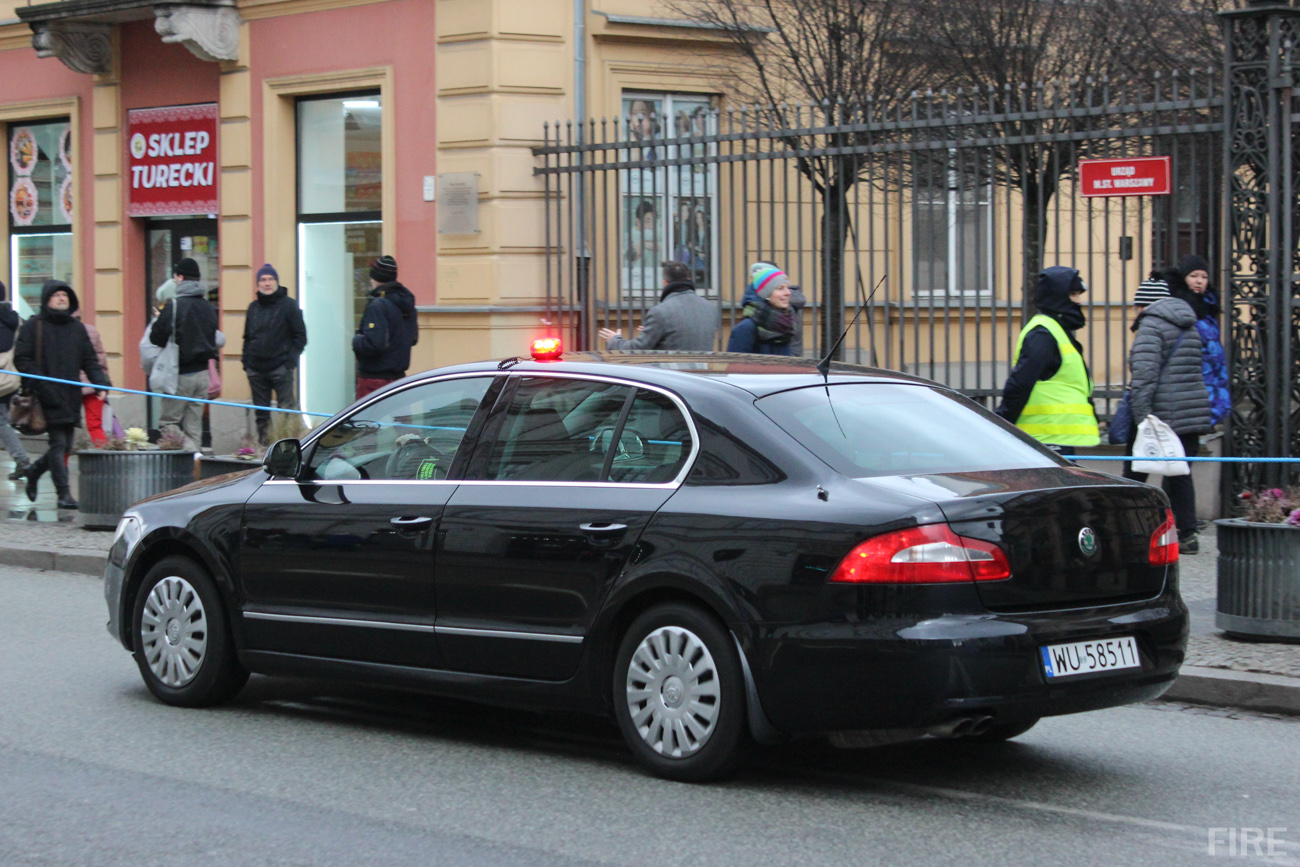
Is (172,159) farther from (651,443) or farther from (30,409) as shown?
(651,443)

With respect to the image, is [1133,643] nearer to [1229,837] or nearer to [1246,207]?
[1229,837]

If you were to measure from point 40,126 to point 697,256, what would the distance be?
9.34 metres

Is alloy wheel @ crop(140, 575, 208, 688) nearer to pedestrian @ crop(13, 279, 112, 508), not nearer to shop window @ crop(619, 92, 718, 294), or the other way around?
pedestrian @ crop(13, 279, 112, 508)

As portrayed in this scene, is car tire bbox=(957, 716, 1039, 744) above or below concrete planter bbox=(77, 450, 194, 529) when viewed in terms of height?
below

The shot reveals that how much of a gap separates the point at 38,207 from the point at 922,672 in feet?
58.9

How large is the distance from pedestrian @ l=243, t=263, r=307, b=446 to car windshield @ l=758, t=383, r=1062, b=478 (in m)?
10.5

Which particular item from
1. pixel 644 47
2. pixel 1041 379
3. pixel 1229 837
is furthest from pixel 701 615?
pixel 644 47

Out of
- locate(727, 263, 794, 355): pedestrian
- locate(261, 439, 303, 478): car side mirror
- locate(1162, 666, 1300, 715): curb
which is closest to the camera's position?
locate(261, 439, 303, 478): car side mirror

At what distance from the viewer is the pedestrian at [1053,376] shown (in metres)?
10.0

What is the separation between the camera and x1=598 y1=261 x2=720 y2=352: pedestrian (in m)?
11.8

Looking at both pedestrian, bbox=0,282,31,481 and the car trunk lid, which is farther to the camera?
pedestrian, bbox=0,282,31,481

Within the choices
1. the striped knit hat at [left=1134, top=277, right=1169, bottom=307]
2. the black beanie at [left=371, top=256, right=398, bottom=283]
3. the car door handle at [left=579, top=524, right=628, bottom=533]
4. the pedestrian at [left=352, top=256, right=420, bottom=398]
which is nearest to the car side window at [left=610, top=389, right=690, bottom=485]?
the car door handle at [left=579, top=524, right=628, bottom=533]

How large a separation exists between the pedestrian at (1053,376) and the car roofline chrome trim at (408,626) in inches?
192

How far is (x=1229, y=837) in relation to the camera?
16.7ft
